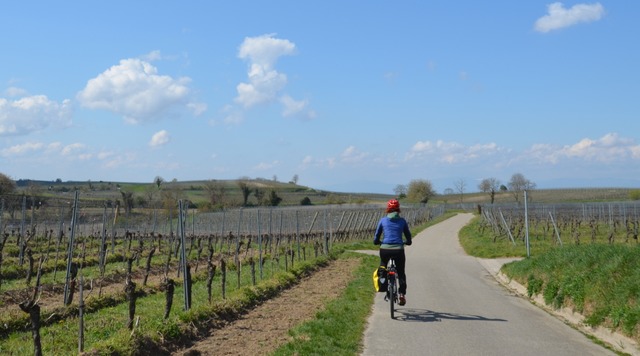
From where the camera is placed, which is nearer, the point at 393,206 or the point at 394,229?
the point at 394,229

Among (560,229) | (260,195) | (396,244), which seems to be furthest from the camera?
(260,195)

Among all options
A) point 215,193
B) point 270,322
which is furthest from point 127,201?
point 215,193

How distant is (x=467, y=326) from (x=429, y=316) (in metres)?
1.07

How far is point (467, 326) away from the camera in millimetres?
10055

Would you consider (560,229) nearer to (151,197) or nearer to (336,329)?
(151,197)

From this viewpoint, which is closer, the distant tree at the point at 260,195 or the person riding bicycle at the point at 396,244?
the person riding bicycle at the point at 396,244

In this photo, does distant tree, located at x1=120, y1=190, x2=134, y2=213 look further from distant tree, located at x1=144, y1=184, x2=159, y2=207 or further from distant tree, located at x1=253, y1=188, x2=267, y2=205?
distant tree, located at x1=253, y1=188, x2=267, y2=205

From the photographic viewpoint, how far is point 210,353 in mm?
8219

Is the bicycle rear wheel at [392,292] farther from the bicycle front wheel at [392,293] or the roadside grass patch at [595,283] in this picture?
the roadside grass patch at [595,283]

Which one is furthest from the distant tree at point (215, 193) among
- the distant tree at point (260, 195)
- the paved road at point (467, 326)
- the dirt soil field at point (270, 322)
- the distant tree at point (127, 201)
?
the paved road at point (467, 326)

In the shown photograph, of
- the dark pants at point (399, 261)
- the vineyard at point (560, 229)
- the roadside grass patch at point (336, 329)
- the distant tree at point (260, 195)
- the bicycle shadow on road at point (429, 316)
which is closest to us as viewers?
the roadside grass patch at point (336, 329)

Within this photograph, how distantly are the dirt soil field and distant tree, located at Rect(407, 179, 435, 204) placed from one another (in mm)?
120369

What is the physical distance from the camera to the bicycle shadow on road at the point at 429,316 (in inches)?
422

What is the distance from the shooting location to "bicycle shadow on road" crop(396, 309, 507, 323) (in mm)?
10719
